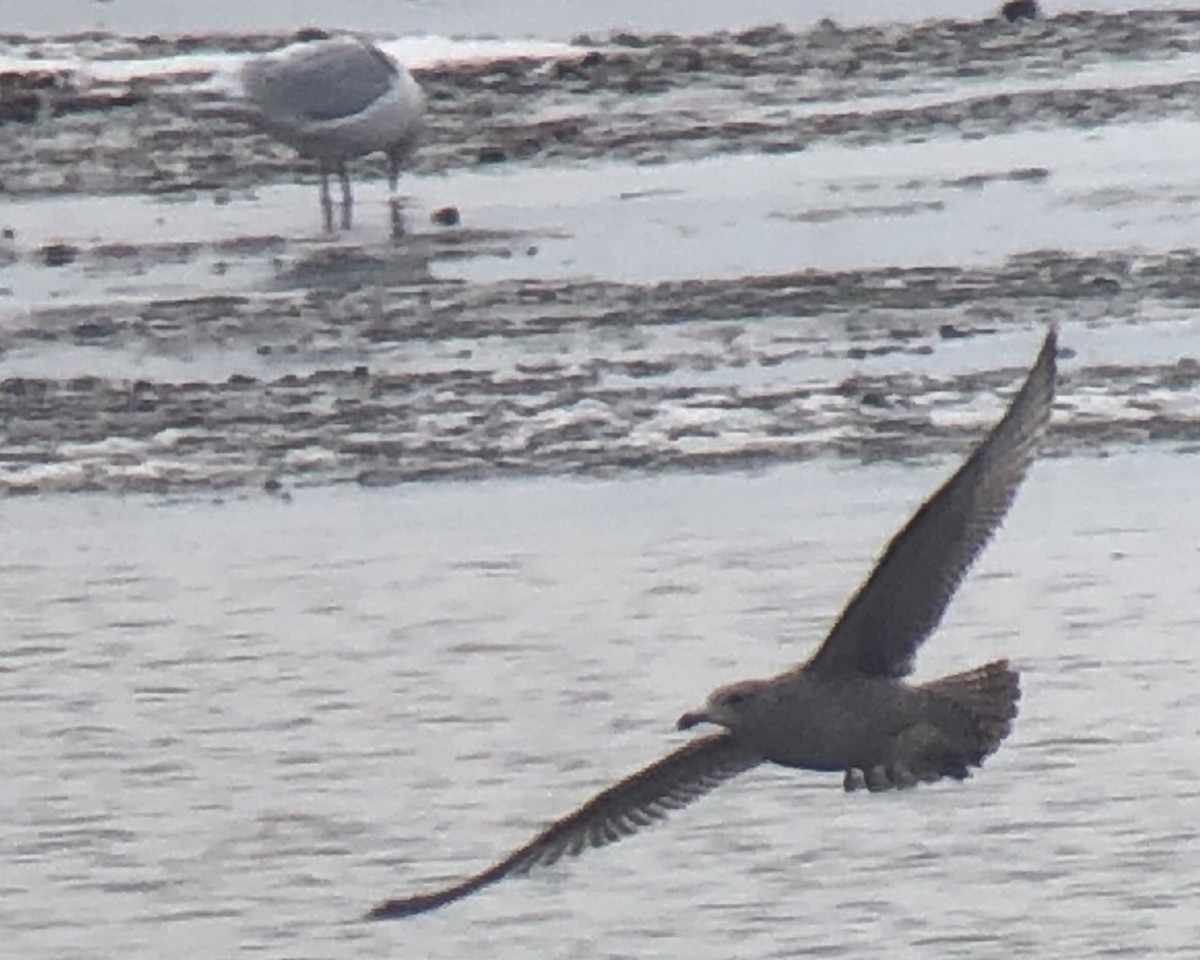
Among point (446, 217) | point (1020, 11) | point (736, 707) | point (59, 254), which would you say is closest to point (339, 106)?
point (446, 217)

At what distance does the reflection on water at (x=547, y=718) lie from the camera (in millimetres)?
9023

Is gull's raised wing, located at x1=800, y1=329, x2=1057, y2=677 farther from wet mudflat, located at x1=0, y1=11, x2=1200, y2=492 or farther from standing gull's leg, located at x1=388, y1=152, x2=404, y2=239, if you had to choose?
standing gull's leg, located at x1=388, y1=152, x2=404, y2=239

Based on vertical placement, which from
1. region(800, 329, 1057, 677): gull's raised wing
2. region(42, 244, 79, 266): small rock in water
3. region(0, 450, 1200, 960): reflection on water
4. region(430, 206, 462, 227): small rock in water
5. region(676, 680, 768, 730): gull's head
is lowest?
region(0, 450, 1200, 960): reflection on water

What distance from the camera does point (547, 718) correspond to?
10234 mm

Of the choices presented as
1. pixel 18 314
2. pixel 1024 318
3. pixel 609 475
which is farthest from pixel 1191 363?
pixel 18 314

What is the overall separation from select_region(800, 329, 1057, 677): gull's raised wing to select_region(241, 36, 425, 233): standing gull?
8345mm

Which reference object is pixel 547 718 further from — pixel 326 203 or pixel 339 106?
pixel 339 106

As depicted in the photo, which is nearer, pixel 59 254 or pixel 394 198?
pixel 59 254

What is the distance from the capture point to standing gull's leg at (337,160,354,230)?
15.9 meters

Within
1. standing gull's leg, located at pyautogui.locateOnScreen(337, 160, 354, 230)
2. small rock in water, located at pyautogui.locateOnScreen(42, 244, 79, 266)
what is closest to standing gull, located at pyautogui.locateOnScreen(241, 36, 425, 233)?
standing gull's leg, located at pyautogui.locateOnScreen(337, 160, 354, 230)

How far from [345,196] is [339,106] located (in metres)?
0.32

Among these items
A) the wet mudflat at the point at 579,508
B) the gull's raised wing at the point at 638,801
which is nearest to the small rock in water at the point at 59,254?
the wet mudflat at the point at 579,508

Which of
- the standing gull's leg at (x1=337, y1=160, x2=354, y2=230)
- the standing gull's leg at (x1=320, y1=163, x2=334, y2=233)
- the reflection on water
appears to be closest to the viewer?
the reflection on water

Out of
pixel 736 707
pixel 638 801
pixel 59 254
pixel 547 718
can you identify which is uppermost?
pixel 736 707
